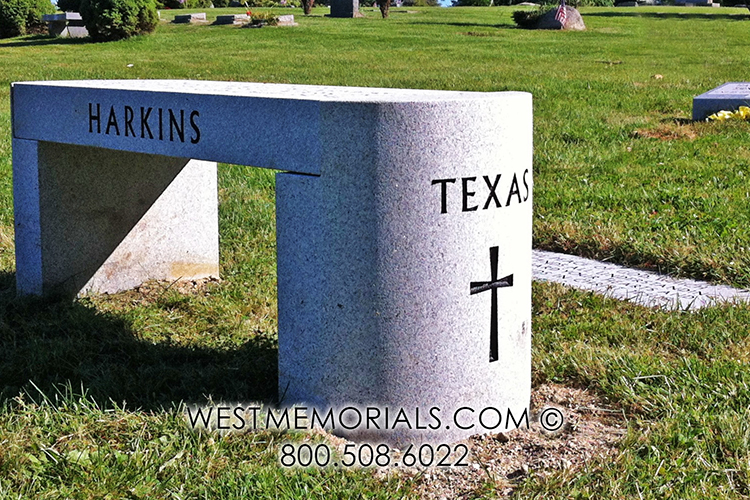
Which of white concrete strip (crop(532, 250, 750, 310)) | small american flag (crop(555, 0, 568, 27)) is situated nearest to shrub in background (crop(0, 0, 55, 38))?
small american flag (crop(555, 0, 568, 27))

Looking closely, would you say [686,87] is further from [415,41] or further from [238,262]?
[415,41]

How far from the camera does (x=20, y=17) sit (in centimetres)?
2605

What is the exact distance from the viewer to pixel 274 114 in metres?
2.84

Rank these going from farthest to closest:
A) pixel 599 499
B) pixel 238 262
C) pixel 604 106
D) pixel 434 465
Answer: pixel 604 106, pixel 238 262, pixel 434 465, pixel 599 499

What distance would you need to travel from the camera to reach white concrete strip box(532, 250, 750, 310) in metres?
4.18

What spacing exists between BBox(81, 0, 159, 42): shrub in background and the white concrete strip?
61.5ft

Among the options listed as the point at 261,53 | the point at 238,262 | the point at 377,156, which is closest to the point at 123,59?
the point at 261,53

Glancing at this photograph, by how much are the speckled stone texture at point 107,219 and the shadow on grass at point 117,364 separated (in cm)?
32

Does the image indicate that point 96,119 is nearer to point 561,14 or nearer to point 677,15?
point 561,14

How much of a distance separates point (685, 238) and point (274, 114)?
298 cm

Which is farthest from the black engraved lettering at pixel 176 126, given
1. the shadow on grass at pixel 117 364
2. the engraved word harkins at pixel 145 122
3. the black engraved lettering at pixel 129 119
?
the shadow on grass at pixel 117 364

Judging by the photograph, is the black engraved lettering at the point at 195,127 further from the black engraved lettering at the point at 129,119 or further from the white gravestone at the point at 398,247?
the black engraved lettering at the point at 129,119

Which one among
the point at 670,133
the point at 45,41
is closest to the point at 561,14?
the point at 45,41

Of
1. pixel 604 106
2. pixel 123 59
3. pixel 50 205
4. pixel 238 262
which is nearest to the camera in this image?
pixel 50 205
